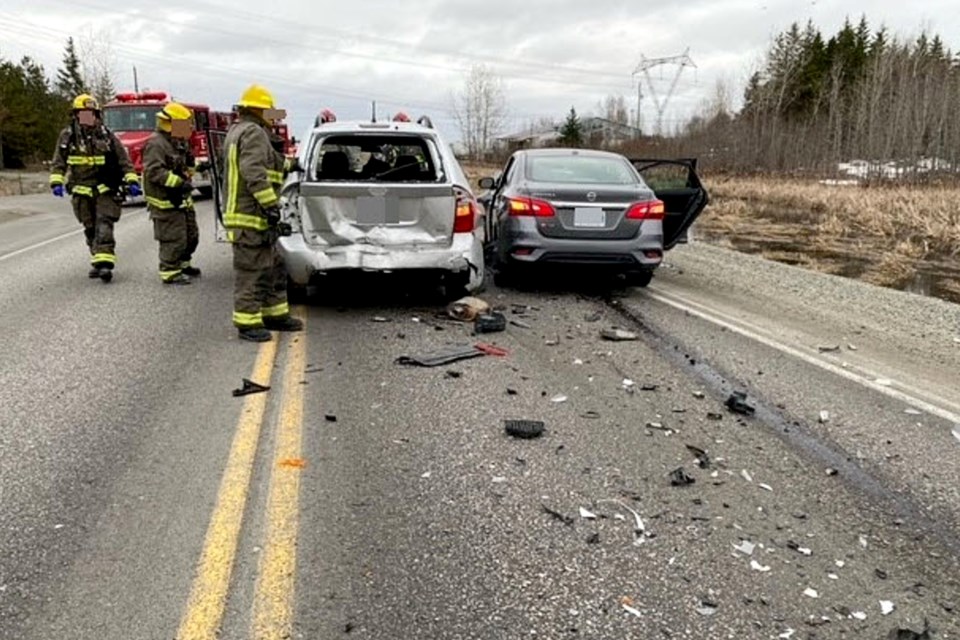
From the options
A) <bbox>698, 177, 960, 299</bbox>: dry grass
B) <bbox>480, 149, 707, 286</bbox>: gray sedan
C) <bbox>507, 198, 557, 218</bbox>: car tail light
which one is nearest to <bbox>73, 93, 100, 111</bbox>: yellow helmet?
<bbox>480, 149, 707, 286</bbox>: gray sedan

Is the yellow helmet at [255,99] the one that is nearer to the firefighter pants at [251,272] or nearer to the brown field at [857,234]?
the firefighter pants at [251,272]

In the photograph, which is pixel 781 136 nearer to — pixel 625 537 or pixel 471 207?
pixel 471 207

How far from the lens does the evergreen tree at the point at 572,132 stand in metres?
73.3

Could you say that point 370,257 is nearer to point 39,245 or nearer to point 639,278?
point 639,278

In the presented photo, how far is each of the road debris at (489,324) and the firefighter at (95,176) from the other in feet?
15.3

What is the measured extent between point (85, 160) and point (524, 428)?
22.5ft

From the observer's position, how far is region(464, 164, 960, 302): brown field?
12.6 meters

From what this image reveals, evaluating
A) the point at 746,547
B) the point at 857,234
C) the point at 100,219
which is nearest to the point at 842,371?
the point at 746,547

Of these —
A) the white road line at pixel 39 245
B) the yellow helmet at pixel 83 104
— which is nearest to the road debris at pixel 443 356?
the yellow helmet at pixel 83 104

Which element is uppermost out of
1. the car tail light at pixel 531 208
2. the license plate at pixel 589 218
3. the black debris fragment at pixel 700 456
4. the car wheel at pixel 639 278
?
the car tail light at pixel 531 208

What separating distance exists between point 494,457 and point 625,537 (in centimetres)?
99

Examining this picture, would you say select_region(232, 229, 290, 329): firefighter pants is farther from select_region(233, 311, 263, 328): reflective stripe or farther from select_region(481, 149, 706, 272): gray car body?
select_region(481, 149, 706, 272): gray car body

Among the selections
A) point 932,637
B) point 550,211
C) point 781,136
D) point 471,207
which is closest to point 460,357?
point 471,207

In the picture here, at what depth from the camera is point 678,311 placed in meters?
7.96
